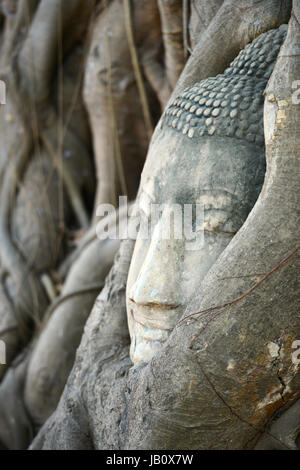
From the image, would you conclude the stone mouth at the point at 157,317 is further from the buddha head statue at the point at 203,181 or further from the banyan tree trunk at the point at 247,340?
the banyan tree trunk at the point at 247,340

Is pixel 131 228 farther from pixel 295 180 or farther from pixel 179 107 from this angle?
pixel 295 180

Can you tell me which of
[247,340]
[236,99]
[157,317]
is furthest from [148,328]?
[236,99]

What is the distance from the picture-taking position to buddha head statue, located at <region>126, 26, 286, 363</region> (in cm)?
128

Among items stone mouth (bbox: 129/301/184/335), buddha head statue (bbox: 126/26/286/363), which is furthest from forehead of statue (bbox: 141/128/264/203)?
stone mouth (bbox: 129/301/184/335)

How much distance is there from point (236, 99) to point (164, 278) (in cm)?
38

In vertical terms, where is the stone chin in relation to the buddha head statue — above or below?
below

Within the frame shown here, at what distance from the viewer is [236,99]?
1.30m

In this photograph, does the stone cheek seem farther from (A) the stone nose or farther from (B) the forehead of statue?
(A) the stone nose

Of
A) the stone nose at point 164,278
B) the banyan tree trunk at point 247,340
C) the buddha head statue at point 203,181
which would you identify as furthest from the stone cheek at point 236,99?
the stone nose at point 164,278

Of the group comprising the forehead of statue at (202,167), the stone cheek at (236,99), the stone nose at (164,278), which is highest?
the stone cheek at (236,99)

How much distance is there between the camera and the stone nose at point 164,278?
1.30 metres

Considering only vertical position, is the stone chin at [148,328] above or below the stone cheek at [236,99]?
below

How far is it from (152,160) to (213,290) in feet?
1.19
